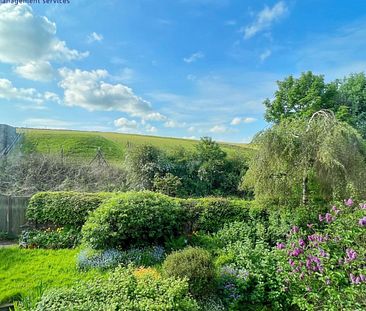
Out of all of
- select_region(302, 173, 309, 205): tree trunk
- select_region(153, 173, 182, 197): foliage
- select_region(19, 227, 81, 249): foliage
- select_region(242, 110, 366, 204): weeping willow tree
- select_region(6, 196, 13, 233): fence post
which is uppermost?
select_region(242, 110, 366, 204): weeping willow tree

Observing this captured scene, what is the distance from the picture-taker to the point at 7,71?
6.61 m

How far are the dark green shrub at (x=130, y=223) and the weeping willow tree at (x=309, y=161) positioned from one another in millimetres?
2080

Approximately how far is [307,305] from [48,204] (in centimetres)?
632

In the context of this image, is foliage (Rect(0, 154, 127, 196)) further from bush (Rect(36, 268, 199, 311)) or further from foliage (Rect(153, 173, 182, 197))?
bush (Rect(36, 268, 199, 311))

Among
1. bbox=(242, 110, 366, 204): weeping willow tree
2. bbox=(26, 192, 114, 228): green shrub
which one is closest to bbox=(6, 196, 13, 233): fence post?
bbox=(26, 192, 114, 228): green shrub

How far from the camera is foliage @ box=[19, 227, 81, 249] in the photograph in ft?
20.8

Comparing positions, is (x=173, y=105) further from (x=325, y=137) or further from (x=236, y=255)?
(x=236, y=255)

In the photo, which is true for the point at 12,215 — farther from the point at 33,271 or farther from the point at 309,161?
the point at 309,161

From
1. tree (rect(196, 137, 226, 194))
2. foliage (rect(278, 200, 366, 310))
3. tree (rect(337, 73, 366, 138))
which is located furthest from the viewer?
tree (rect(337, 73, 366, 138))

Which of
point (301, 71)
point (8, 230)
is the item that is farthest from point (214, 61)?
point (301, 71)

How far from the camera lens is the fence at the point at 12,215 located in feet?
23.6

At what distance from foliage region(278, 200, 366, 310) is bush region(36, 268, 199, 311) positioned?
1495 millimetres

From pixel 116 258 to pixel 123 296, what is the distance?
7.29ft

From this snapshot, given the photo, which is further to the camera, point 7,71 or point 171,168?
point 171,168
